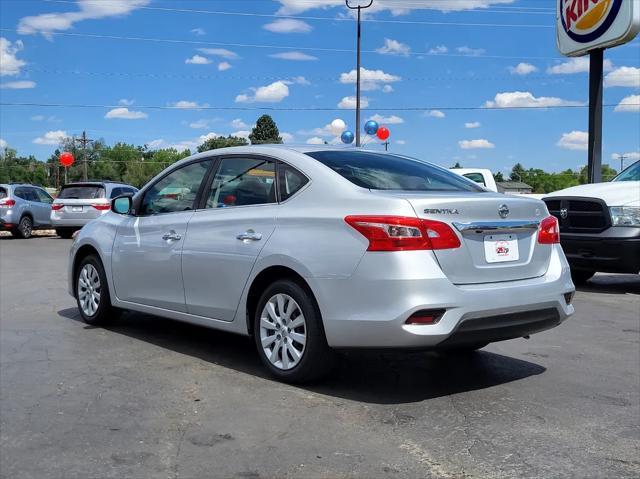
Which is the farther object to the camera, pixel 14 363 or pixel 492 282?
pixel 14 363

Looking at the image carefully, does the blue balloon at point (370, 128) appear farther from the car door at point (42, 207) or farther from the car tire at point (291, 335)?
the car tire at point (291, 335)

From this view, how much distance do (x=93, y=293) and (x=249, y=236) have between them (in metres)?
2.53

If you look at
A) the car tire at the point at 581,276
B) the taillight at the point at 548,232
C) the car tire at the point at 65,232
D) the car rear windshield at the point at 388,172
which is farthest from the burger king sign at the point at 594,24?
the car tire at the point at 65,232

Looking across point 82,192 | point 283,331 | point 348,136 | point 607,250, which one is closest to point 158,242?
point 283,331

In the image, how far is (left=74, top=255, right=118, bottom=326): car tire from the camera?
653 cm

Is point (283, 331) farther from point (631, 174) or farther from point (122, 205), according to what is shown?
point (631, 174)

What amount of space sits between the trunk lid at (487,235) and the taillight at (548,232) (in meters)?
0.05

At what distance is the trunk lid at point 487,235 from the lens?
4219mm

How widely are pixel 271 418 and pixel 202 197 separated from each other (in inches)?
86.2

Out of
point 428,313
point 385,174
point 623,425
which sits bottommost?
point 623,425

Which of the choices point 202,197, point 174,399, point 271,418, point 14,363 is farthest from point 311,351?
point 14,363

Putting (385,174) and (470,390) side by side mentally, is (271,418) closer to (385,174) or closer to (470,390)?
(470,390)

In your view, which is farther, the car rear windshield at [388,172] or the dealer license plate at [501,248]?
the car rear windshield at [388,172]

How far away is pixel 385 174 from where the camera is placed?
4887 mm
